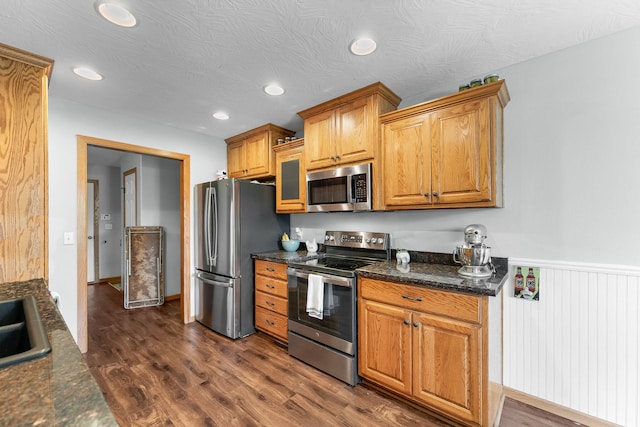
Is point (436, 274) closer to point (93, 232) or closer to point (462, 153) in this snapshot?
point (462, 153)

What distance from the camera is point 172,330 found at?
3285 millimetres

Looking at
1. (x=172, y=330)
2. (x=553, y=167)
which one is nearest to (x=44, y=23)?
(x=172, y=330)

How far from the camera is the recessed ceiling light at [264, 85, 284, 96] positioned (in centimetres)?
245

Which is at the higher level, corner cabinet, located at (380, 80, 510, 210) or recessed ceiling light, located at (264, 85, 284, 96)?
recessed ceiling light, located at (264, 85, 284, 96)

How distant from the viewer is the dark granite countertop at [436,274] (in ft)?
5.56

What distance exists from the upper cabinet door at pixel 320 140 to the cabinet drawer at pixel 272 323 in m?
1.58

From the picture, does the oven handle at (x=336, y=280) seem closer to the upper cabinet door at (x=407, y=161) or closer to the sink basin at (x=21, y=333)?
the upper cabinet door at (x=407, y=161)

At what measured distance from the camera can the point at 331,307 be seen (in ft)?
7.73

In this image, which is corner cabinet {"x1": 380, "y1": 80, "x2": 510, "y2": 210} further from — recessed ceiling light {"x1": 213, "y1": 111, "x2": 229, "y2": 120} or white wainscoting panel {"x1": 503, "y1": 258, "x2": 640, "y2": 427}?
recessed ceiling light {"x1": 213, "y1": 111, "x2": 229, "y2": 120}

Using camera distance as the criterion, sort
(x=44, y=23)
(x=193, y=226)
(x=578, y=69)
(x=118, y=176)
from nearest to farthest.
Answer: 1. (x=44, y=23)
2. (x=578, y=69)
3. (x=193, y=226)
4. (x=118, y=176)

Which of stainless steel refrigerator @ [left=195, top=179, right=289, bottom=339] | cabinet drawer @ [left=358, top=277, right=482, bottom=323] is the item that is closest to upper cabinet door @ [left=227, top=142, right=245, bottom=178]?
stainless steel refrigerator @ [left=195, top=179, right=289, bottom=339]

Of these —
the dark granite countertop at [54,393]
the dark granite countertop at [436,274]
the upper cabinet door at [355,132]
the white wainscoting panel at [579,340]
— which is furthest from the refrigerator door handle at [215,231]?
the white wainscoting panel at [579,340]

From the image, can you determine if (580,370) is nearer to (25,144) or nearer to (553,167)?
(553,167)

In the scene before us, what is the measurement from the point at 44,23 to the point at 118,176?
5194 mm
